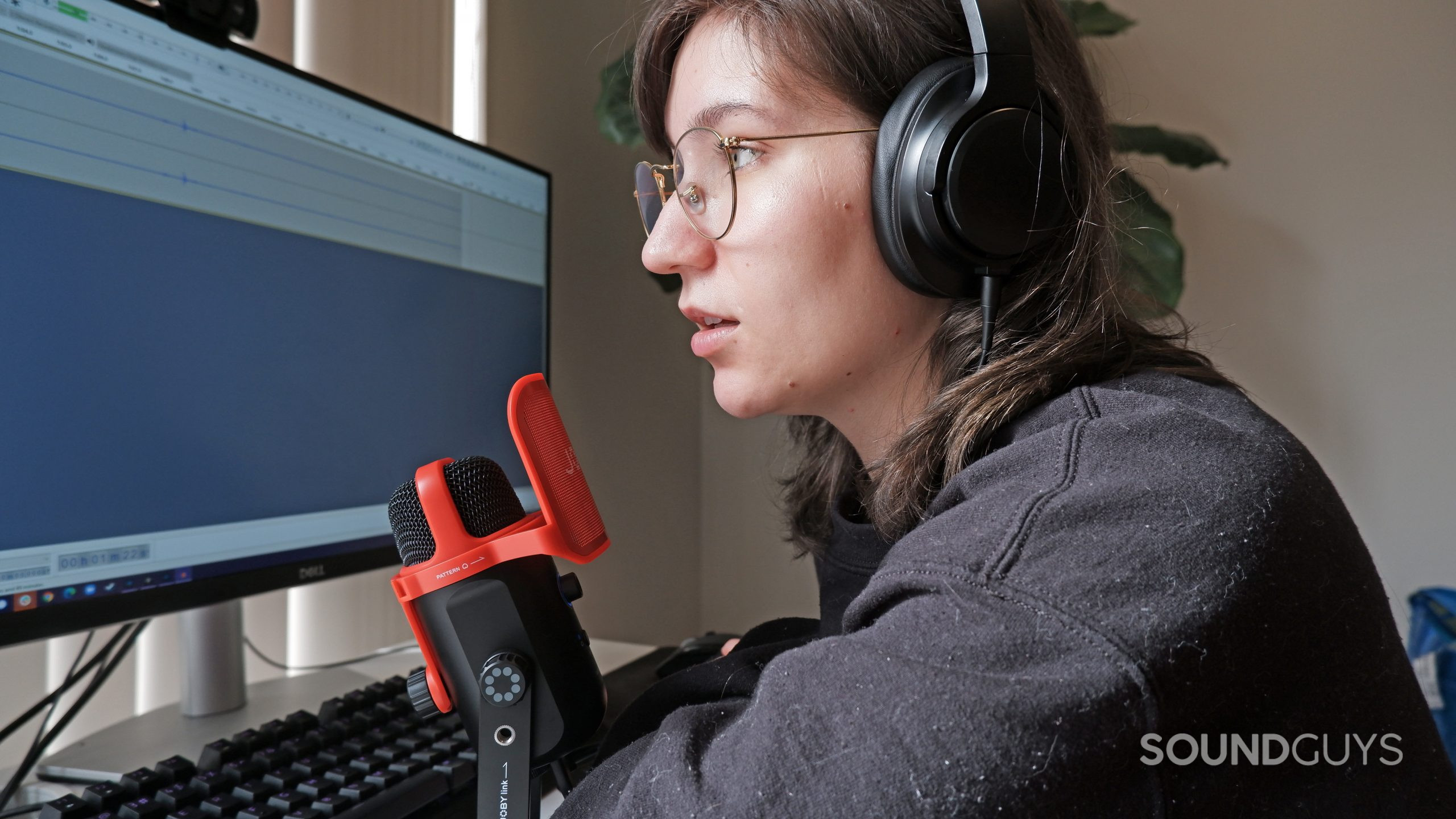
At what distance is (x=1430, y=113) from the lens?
6.18 ft

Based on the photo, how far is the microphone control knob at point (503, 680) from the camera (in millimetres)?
459

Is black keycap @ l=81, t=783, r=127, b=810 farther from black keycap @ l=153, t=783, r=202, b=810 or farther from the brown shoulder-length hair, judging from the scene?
the brown shoulder-length hair

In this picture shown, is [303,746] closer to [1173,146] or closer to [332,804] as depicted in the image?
[332,804]

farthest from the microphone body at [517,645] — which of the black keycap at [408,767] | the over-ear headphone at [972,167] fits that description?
the over-ear headphone at [972,167]

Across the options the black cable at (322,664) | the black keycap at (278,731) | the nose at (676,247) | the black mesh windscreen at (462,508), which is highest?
the nose at (676,247)

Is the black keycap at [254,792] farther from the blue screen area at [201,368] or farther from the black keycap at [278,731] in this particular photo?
the blue screen area at [201,368]

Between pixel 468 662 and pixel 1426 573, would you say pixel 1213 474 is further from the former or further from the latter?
pixel 1426 573

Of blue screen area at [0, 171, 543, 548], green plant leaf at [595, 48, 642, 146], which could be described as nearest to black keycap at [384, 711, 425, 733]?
blue screen area at [0, 171, 543, 548]

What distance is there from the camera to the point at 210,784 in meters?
0.51

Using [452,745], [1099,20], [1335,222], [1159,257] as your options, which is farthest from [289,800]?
[1335,222]

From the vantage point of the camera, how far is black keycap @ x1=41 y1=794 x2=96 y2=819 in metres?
0.46

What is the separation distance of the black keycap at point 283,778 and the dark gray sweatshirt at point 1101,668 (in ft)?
0.64

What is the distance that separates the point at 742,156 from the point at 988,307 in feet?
0.69

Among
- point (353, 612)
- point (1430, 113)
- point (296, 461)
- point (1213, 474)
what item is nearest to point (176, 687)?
point (353, 612)
